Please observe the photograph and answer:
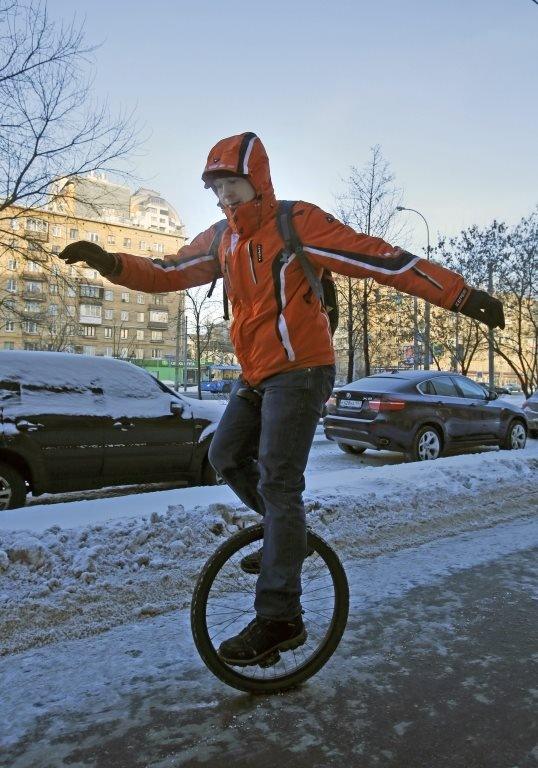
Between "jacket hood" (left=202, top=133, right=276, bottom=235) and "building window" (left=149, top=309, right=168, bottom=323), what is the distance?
9645 cm

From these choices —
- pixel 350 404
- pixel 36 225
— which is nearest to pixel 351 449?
pixel 350 404

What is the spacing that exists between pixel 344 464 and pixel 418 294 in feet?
27.8

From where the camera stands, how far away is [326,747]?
2080mm

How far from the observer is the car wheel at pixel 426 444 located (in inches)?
408

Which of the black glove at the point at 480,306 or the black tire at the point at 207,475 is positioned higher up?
the black glove at the point at 480,306

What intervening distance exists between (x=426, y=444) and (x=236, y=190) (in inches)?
344

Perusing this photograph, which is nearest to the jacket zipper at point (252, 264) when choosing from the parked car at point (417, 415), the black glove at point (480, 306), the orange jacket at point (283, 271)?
the orange jacket at point (283, 271)

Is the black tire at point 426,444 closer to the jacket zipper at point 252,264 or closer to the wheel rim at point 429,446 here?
the wheel rim at point 429,446

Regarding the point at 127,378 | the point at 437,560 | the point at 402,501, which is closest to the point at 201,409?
the point at 127,378

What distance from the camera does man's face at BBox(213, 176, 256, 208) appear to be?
2.47 metres

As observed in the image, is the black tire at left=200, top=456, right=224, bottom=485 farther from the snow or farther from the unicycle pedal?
the unicycle pedal

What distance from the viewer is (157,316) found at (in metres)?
98.2

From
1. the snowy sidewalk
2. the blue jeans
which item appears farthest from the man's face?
the snowy sidewalk

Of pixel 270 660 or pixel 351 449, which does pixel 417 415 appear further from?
pixel 270 660
